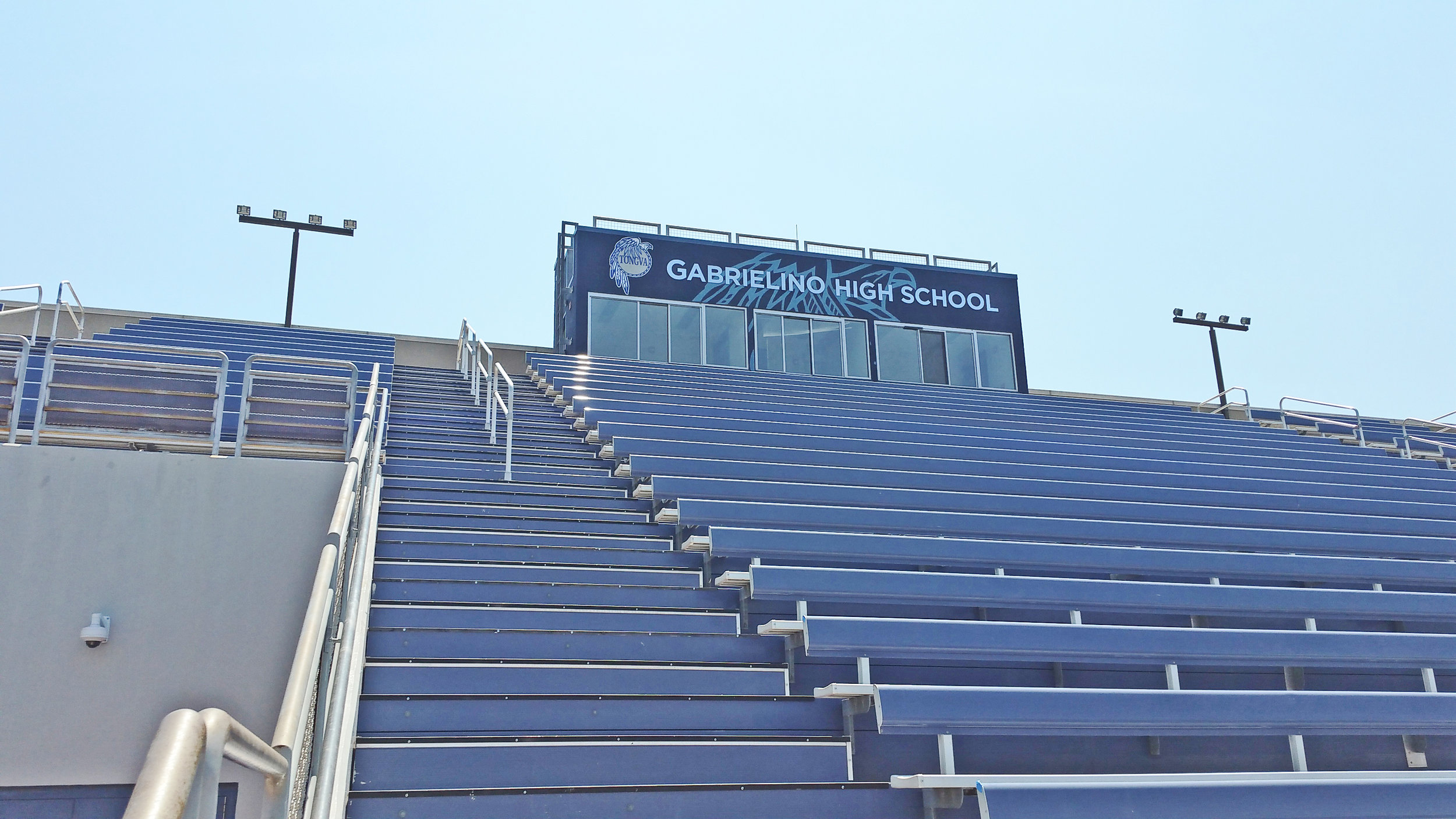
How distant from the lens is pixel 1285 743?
4422 millimetres

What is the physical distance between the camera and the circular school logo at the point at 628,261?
489 inches

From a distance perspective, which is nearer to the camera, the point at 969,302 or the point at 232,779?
the point at 232,779

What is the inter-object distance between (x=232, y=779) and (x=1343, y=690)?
4.71 metres

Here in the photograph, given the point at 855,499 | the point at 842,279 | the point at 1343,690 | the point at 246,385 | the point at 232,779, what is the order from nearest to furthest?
the point at 232,779
the point at 1343,690
the point at 246,385
the point at 855,499
the point at 842,279

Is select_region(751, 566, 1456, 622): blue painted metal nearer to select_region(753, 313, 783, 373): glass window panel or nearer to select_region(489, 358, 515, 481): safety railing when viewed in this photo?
select_region(489, 358, 515, 481): safety railing

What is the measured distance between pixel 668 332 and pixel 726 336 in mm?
708

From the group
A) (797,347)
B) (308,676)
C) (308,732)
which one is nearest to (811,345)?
(797,347)

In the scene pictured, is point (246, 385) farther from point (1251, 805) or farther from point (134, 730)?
point (1251, 805)

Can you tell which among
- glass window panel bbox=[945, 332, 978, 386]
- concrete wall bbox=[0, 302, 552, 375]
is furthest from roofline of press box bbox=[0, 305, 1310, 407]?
Answer: glass window panel bbox=[945, 332, 978, 386]

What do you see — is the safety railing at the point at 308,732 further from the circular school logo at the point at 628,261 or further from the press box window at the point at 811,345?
the press box window at the point at 811,345

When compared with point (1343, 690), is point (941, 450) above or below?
above

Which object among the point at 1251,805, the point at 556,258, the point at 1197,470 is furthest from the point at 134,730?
the point at 556,258

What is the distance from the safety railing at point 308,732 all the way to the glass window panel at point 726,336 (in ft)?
28.0

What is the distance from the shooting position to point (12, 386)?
18.3 feet
